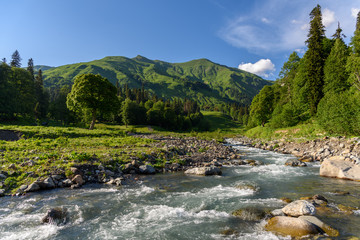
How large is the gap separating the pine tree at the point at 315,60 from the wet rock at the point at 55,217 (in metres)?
45.2

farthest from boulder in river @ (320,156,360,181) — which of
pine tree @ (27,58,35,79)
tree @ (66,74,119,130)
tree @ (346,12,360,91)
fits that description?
pine tree @ (27,58,35,79)

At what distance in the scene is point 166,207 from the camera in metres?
8.84

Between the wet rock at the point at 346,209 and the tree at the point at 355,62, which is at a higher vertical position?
the tree at the point at 355,62

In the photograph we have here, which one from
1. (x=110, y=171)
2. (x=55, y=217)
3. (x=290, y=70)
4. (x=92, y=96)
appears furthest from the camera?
(x=290, y=70)

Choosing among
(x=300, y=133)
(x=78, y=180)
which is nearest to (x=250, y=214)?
(x=78, y=180)

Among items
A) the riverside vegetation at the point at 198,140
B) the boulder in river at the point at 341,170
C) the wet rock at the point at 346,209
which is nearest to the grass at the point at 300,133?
the riverside vegetation at the point at 198,140

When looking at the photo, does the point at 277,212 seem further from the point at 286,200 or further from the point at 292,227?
the point at 286,200

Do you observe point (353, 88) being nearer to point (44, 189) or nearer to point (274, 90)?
point (274, 90)

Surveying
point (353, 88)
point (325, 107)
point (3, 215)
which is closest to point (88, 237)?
point (3, 215)

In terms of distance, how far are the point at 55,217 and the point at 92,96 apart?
37143 mm

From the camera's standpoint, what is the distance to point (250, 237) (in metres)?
6.34

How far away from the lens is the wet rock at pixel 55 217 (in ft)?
23.7

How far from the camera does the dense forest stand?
27281 mm

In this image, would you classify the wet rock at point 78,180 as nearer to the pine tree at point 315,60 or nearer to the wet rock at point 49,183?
the wet rock at point 49,183
